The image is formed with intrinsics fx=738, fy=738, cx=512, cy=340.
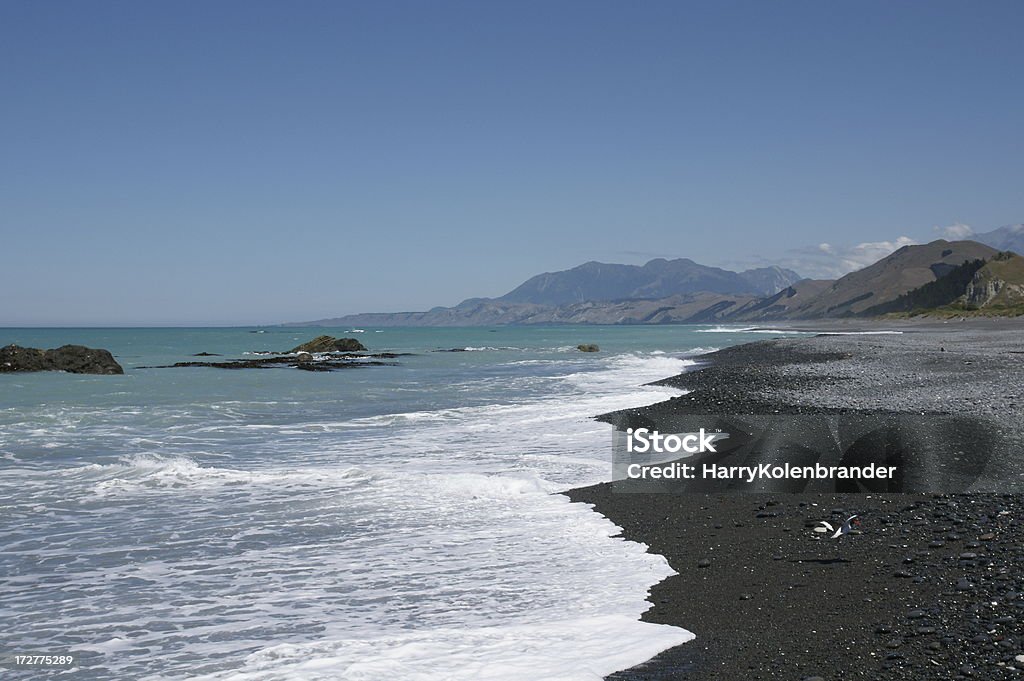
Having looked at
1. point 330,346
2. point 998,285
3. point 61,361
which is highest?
point 998,285

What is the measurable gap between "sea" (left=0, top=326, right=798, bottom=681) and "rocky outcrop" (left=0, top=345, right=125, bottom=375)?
1398 inches

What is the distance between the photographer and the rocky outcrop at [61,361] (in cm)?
5125

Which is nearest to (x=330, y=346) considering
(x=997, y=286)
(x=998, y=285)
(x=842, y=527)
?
(x=842, y=527)

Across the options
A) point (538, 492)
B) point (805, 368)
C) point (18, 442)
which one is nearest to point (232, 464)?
point (538, 492)

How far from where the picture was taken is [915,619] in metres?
5.61

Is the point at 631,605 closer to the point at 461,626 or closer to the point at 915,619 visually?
the point at 461,626

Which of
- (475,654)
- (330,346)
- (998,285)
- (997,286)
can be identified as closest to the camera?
(475,654)

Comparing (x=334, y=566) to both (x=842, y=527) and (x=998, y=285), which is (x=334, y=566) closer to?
(x=842, y=527)

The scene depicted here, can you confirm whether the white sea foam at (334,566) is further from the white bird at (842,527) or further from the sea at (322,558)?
the white bird at (842,527)

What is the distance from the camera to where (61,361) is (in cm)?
5259

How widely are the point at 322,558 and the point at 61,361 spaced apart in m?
53.5

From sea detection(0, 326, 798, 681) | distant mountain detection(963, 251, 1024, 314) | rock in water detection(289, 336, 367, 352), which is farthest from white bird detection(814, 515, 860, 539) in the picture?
distant mountain detection(963, 251, 1024, 314)

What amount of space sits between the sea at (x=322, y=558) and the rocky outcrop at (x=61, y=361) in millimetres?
35513

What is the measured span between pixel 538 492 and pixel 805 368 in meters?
25.6
